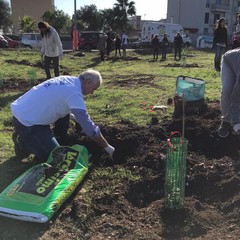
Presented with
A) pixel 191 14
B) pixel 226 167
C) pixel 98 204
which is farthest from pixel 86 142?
pixel 191 14

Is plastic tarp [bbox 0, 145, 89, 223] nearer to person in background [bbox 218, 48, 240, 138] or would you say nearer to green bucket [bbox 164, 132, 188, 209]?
green bucket [bbox 164, 132, 188, 209]

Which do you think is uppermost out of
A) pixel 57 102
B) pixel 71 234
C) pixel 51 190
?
pixel 57 102

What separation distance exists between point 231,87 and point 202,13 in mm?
59132

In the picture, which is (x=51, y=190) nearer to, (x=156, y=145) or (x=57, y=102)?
(x=57, y=102)

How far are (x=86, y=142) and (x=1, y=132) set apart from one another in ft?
5.15

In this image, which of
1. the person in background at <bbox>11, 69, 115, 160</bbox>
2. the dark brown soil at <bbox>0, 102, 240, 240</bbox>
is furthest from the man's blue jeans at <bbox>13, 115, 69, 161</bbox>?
the dark brown soil at <bbox>0, 102, 240, 240</bbox>

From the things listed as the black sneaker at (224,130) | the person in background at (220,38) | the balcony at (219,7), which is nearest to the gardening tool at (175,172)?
the black sneaker at (224,130)

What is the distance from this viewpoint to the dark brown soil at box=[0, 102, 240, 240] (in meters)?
2.94

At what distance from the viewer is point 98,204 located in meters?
3.38

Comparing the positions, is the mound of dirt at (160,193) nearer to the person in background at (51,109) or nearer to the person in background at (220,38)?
the person in background at (51,109)

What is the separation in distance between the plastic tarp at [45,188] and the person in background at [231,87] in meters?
1.96

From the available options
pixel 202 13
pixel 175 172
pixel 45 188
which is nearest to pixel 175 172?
pixel 175 172

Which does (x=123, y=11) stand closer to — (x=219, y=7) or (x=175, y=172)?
(x=219, y=7)

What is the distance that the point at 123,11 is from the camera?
219ft
